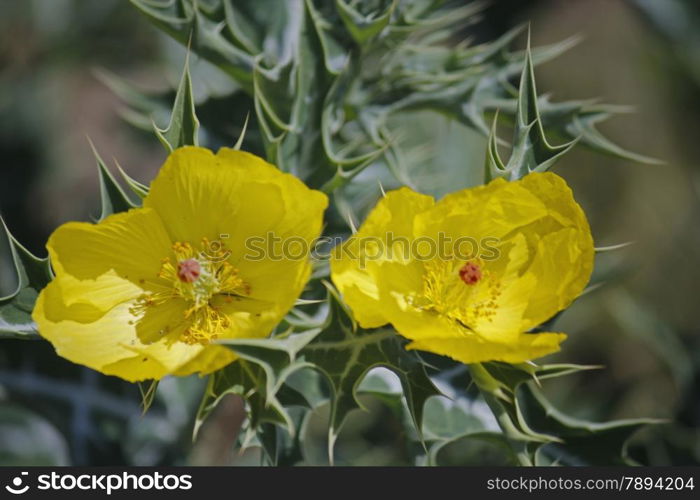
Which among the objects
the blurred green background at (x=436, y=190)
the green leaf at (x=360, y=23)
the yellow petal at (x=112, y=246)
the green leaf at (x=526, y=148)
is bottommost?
the blurred green background at (x=436, y=190)

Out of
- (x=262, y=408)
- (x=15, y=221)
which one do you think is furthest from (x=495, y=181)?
(x=15, y=221)

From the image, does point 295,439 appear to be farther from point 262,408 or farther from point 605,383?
point 605,383

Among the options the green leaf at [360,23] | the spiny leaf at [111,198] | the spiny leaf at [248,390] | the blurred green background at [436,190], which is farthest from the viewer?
the blurred green background at [436,190]

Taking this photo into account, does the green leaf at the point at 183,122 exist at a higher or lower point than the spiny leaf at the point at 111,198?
higher

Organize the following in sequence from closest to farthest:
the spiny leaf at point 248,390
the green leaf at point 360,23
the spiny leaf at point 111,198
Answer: the spiny leaf at point 248,390, the spiny leaf at point 111,198, the green leaf at point 360,23

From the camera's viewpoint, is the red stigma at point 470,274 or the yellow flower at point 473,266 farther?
the red stigma at point 470,274

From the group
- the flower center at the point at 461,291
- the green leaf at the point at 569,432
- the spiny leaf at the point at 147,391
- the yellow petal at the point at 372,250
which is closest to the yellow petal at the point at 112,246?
the spiny leaf at the point at 147,391

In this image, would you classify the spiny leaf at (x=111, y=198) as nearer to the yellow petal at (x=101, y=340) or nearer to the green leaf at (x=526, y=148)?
the yellow petal at (x=101, y=340)

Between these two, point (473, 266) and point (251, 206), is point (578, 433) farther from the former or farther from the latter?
point (251, 206)
